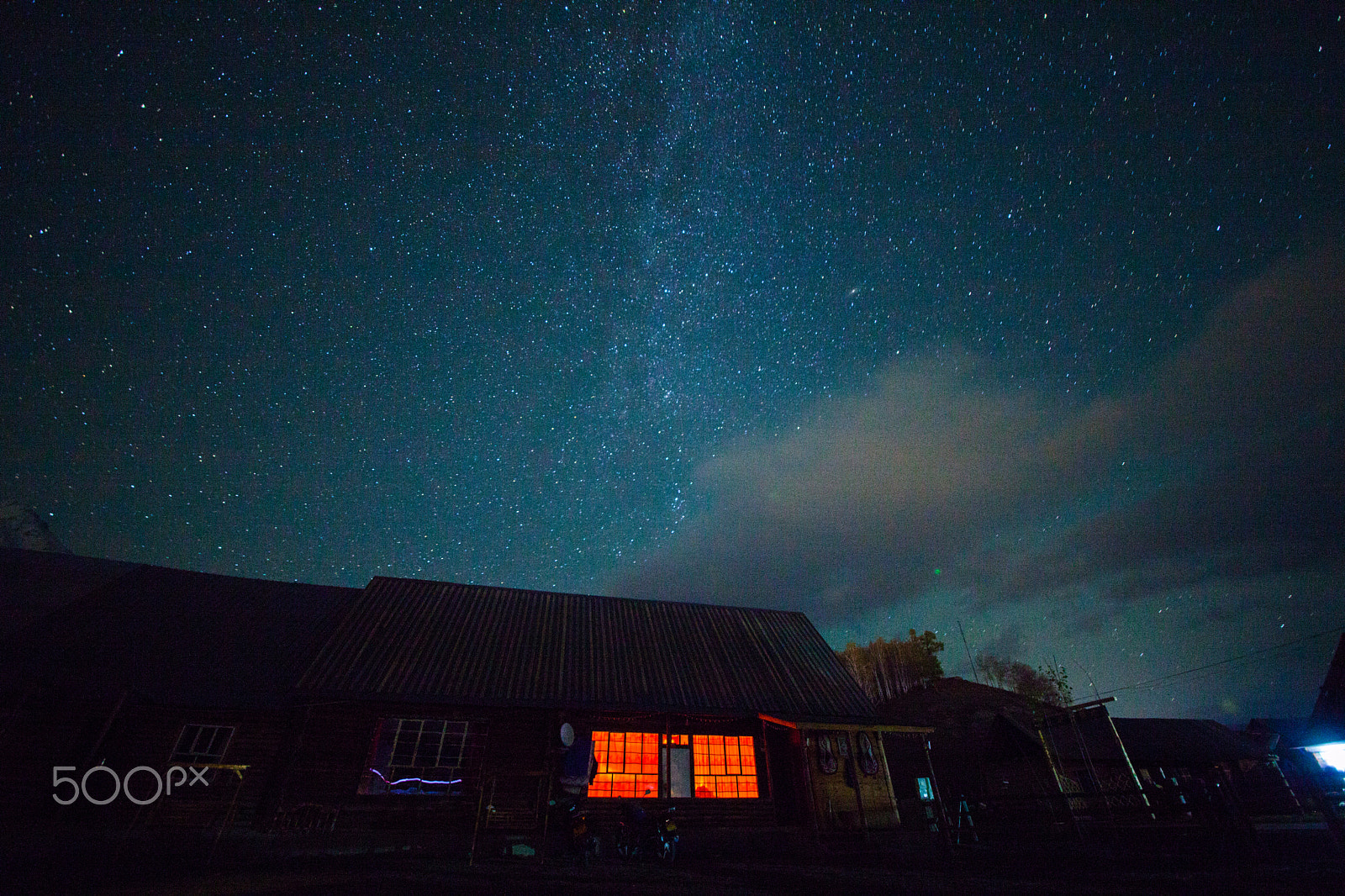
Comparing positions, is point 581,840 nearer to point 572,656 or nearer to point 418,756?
point 418,756

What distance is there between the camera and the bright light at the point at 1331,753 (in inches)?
864

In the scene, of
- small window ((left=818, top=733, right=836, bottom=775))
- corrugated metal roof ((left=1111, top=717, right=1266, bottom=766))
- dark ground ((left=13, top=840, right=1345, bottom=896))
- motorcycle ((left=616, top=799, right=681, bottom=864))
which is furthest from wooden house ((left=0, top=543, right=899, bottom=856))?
corrugated metal roof ((left=1111, top=717, right=1266, bottom=766))

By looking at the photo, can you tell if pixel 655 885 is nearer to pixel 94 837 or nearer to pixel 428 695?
pixel 428 695

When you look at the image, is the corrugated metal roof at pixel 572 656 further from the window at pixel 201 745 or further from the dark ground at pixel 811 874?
the dark ground at pixel 811 874

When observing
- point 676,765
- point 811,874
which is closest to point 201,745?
point 676,765

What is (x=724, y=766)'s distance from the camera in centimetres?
1719

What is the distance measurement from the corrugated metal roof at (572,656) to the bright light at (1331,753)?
68.0ft

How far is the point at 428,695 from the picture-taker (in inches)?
578

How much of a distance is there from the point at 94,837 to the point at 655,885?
10.3 meters

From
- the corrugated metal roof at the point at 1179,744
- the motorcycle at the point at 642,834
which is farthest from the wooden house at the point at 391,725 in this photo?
the corrugated metal roof at the point at 1179,744

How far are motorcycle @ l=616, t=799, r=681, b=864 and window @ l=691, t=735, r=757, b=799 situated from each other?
3.87 m

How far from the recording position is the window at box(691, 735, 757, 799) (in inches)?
658

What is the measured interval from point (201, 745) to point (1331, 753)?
135 ft

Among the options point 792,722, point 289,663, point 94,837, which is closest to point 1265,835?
point 792,722
